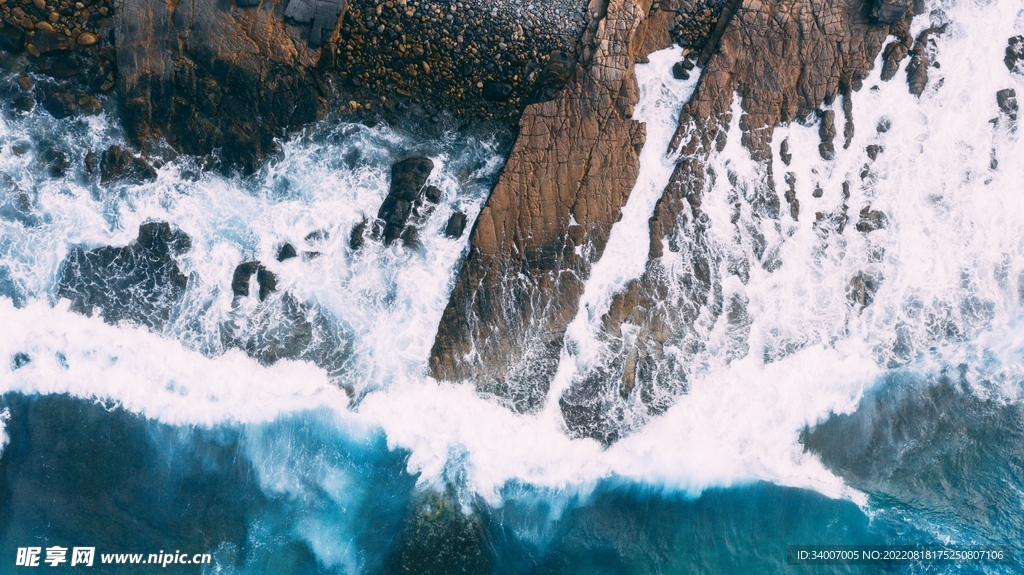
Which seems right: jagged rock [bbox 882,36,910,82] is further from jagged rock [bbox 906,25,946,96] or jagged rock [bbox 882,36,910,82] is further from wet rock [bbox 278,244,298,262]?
wet rock [bbox 278,244,298,262]

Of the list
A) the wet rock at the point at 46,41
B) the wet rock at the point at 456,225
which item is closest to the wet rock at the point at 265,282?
the wet rock at the point at 456,225

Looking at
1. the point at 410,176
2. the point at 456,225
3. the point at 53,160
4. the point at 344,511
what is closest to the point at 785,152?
the point at 456,225

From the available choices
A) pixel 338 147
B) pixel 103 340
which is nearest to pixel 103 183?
pixel 103 340

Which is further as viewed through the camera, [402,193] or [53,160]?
[402,193]

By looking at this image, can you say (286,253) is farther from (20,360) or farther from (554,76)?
(554,76)

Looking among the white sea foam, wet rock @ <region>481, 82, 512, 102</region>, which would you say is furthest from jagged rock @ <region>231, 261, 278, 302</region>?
wet rock @ <region>481, 82, 512, 102</region>

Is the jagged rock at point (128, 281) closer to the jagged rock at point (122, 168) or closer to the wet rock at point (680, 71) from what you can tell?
the jagged rock at point (122, 168)

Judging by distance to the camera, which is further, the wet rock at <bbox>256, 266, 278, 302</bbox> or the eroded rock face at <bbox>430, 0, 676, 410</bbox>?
the wet rock at <bbox>256, 266, 278, 302</bbox>
